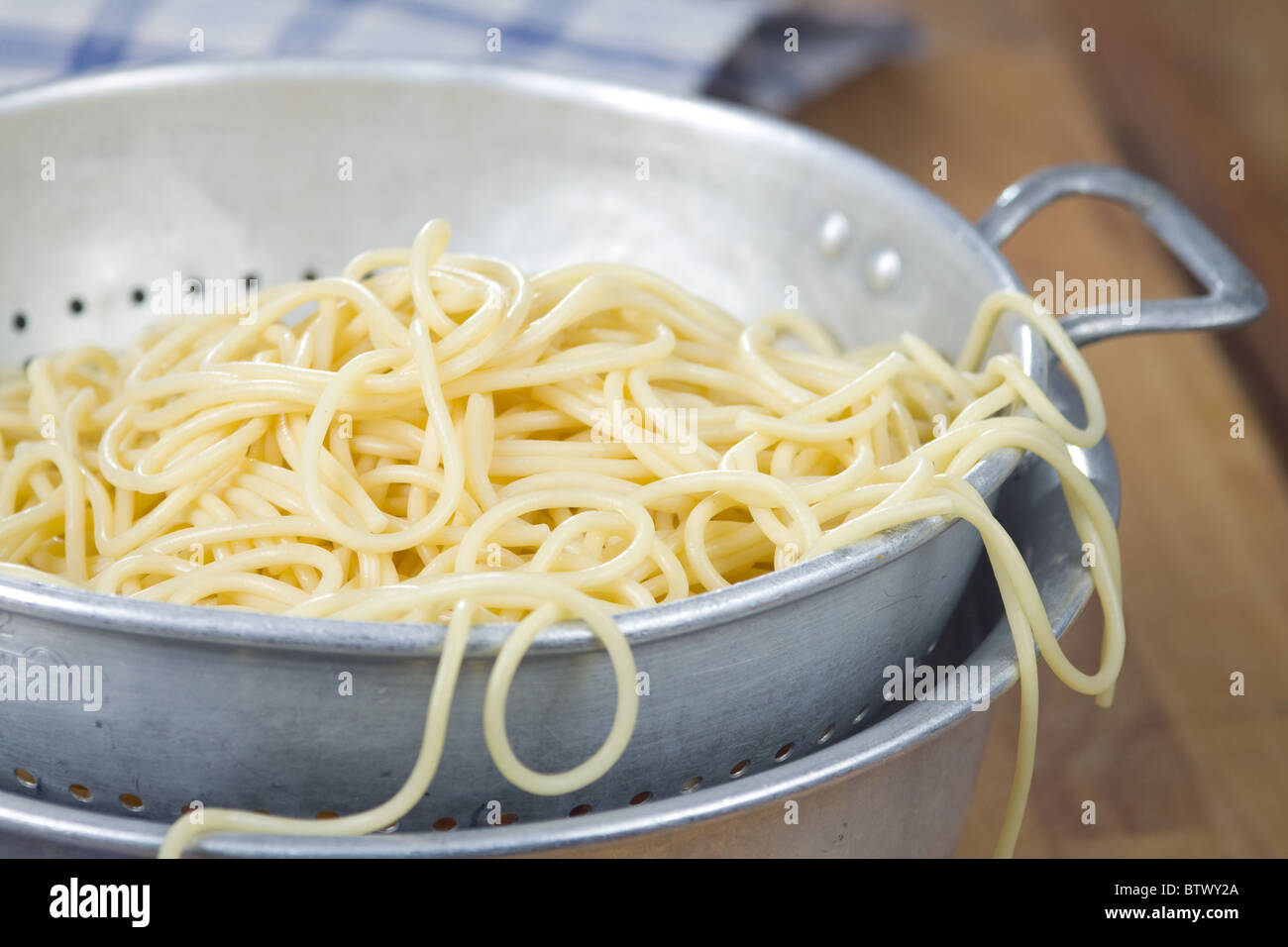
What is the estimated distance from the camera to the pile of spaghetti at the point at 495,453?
2.18ft

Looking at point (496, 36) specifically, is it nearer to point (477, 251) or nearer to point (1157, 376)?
point (477, 251)

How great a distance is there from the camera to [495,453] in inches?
29.4

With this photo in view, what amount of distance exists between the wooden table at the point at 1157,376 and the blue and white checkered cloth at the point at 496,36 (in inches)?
3.6

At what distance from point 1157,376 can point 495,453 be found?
2.92 ft

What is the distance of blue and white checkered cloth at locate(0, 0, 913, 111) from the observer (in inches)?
54.1

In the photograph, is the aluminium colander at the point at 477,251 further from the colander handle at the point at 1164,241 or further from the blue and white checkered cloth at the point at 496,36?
the blue and white checkered cloth at the point at 496,36

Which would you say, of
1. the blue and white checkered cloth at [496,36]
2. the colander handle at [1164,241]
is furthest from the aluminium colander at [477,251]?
the blue and white checkered cloth at [496,36]

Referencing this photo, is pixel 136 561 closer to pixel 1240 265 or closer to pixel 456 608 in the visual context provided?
pixel 456 608

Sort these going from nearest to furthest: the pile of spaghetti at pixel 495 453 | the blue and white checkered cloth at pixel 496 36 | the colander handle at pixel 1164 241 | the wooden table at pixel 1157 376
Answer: the pile of spaghetti at pixel 495 453, the colander handle at pixel 1164 241, the wooden table at pixel 1157 376, the blue and white checkered cloth at pixel 496 36

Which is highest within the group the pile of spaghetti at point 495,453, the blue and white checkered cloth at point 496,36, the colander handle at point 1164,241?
the blue and white checkered cloth at point 496,36
